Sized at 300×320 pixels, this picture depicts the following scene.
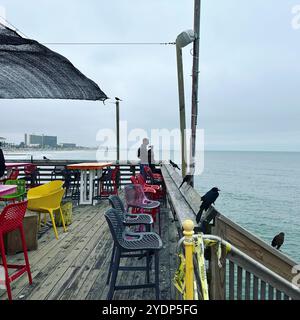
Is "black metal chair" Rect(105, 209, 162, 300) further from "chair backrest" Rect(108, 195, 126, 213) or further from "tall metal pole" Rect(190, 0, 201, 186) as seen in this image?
"tall metal pole" Rect(190, 0, 201, 186)

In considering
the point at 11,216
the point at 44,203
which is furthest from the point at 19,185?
the point at 11,216

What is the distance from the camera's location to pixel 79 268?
3.53 metres

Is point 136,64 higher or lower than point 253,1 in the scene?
higher

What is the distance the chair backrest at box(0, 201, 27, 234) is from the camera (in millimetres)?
2664

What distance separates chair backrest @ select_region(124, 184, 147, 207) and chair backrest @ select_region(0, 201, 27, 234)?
1.51m

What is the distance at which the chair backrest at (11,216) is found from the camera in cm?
266

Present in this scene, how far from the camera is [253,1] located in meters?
7.39

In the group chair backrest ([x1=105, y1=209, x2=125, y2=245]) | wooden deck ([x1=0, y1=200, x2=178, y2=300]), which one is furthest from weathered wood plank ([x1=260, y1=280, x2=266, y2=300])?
wooden deck ([x1=0, y1=200, x2=178, y2=300])

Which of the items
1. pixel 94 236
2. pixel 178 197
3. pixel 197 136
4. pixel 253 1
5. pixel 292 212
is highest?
pixel 253 1

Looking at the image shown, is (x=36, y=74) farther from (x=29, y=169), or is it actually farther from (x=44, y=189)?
(x=29, y=169)

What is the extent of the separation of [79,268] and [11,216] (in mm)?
1130
